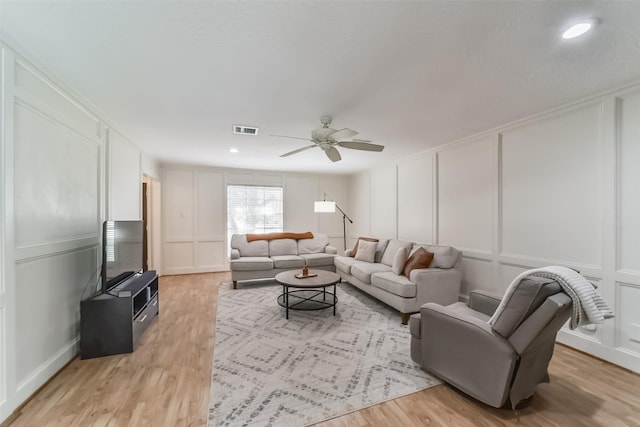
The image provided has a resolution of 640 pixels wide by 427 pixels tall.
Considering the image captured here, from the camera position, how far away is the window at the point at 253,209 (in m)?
6.13

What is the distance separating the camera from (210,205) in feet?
19.5

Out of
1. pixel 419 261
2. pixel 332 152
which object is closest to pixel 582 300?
pixel 419 261

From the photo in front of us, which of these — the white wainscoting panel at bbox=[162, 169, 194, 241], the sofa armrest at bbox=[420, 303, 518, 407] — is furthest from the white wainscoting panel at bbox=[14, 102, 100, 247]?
the sofa armrest at bbox=[420, 303, 518, 407]

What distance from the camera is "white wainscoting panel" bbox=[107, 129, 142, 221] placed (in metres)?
3.12

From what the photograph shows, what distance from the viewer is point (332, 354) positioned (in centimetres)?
246

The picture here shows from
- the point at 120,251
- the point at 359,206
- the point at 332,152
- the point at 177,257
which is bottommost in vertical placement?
the point at 177,257

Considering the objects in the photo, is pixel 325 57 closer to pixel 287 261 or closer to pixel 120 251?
pixel 120 251

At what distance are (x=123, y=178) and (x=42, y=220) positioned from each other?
1641 millimetres

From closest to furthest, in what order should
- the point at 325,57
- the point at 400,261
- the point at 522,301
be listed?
the point at 522,301, the point at 325,57, the point at 400,261

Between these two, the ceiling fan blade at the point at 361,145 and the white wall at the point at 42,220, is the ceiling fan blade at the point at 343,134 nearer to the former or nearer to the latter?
the ceiling fan blade at the point at 361,145

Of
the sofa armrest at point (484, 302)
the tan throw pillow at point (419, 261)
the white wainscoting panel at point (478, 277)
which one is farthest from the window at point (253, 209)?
the sofa armrest at point (484, 302)

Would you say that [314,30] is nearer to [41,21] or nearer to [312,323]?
[41,21]

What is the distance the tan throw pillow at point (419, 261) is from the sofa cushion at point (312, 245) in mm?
2448

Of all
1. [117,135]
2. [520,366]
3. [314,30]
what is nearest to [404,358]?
[520,366]
